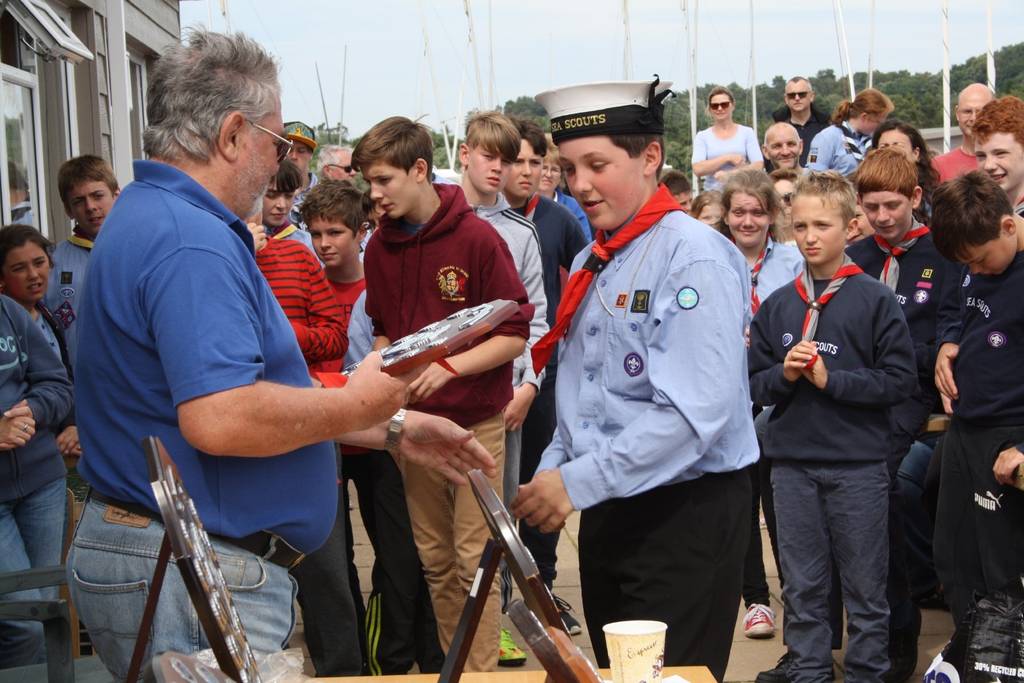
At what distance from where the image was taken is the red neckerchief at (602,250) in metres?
3.03

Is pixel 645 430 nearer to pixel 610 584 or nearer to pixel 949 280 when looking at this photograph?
pixel 610 584

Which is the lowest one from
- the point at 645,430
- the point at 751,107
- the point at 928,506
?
the point at 928,506

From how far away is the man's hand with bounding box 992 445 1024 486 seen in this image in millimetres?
4355

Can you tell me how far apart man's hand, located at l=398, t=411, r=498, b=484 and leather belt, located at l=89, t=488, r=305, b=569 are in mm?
560

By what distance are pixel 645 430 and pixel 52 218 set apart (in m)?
7.53

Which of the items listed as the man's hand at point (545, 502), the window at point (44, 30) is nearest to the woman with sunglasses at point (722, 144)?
the window at point (44, 30)

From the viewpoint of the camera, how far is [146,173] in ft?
8.17

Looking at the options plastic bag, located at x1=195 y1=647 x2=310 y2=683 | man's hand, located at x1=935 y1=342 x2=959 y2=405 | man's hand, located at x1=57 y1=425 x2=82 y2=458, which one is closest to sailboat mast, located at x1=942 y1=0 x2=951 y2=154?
man's hand, located at x1=935 y1=342 x2=959 y2=405

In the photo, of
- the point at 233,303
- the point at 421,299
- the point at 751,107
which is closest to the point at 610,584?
the point at 233,303

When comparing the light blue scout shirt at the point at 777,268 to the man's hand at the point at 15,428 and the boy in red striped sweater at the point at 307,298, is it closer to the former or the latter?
the boy in red striped sweater at the point at 307,298

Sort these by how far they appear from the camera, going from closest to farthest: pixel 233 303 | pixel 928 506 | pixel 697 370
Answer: pixel 233 303
pixel 697 370
pixel 928 506

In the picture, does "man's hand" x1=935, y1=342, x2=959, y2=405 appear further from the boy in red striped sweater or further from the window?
the window

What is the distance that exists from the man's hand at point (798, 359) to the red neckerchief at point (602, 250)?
173cm

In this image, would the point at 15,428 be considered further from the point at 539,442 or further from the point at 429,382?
the point at 539,442
